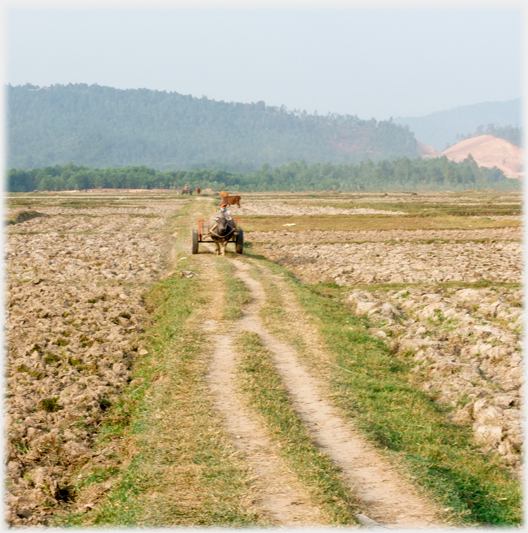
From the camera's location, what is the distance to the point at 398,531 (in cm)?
592

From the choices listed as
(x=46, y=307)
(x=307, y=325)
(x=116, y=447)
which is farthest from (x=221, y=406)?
(x=46, y=307)

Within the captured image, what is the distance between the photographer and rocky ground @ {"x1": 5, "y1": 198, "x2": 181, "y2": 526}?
8.07 m

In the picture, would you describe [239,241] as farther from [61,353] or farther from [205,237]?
[61,353]

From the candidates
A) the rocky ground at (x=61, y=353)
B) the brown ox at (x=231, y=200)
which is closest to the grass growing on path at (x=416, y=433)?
the rocky ground at (x=61, y=353)

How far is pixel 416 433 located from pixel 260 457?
8.33ft

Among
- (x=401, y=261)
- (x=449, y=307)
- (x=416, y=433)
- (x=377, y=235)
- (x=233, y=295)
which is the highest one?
(x=377, y=235)

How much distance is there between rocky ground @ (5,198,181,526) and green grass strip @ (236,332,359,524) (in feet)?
7.53

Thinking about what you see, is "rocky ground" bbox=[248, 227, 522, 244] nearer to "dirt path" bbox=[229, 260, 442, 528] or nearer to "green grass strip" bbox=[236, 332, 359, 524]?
"green grass strip" bbox=[236, 332, 359, 524]

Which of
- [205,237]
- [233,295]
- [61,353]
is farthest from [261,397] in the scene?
[205,237]

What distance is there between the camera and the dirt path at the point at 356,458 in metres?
6.30

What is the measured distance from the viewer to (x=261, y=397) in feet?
29.8

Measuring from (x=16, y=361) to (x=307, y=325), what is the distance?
19.3ft

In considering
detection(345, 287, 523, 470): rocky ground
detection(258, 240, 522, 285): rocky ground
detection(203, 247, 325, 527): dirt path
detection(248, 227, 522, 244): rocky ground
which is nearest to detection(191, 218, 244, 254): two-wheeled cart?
detection(258, 240, 522, 285): rocky ground

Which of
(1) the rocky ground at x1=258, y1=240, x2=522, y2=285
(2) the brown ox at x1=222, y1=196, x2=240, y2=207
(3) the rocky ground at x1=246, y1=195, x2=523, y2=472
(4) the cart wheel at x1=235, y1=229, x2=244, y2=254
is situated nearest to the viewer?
(3) the rocky ground at x1=246, y1=195, x2=523, y2=472
